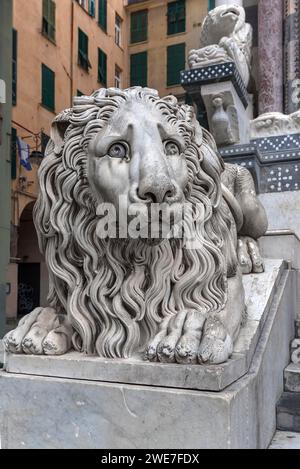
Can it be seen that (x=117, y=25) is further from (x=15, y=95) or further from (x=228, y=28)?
(x=228, y=28)

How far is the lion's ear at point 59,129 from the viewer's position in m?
2.29

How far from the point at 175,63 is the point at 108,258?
76.7 ft

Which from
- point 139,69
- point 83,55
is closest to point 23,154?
point 83,55

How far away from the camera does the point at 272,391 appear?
101 inches

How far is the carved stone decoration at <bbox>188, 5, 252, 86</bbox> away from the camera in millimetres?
5621

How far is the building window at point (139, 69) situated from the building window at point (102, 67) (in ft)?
6.78

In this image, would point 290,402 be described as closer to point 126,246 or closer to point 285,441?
point 285,441

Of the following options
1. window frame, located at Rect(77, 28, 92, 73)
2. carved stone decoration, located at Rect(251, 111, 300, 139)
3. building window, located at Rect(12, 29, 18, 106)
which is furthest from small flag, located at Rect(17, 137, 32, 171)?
carved stone decoration, located at Rect(251, 111, 300, 139)

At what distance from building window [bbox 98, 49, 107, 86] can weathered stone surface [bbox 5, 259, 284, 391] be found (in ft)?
72.4

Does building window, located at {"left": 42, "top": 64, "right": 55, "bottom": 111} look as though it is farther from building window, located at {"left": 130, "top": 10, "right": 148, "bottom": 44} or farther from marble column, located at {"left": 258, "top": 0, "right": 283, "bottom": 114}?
marble column, located at {"left": 258, "top": 0, "right": 283, "bottom": 114}

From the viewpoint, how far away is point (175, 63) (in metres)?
24.0

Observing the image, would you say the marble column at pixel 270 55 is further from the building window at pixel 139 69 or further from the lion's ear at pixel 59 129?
the building window at pixel 139 69

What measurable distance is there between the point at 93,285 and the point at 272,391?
44.4 inches
